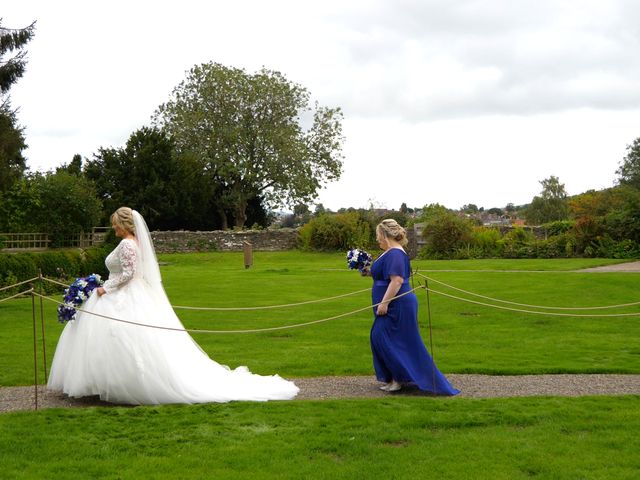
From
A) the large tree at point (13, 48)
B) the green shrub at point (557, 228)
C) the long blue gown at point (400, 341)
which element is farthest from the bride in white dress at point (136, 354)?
the green shrub at point (557, 228)

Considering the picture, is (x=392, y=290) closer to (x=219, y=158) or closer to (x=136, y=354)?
(x=136, y=354)

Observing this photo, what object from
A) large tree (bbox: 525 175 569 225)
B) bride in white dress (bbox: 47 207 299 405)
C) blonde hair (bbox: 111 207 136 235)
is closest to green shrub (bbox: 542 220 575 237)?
bride in white dress (bbox: 47 207 299 405)

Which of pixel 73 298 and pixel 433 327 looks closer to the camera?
pixel 73 298

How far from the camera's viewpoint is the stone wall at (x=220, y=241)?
4400cm

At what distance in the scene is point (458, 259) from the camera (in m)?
34.3

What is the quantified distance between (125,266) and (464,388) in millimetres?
4224

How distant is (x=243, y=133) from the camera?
185 feet

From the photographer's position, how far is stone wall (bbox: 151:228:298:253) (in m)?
44.0

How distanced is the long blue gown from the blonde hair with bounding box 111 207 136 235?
9.40 ft

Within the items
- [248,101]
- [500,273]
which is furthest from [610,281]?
[248,101]

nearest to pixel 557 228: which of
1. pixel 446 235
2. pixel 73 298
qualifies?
pixel 446 235

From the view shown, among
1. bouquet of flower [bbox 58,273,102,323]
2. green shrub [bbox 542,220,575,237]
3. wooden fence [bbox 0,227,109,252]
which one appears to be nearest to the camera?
bouquet of flower [bbox 58,273,102,323]

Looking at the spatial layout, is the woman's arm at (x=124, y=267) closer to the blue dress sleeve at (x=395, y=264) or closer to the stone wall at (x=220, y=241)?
the blue dress sleeve at (x=395, y=264)

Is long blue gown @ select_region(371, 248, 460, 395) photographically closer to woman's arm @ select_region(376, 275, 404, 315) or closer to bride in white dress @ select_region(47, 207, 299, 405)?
woman's arm @ select_region(376, 275, 404, 315)
